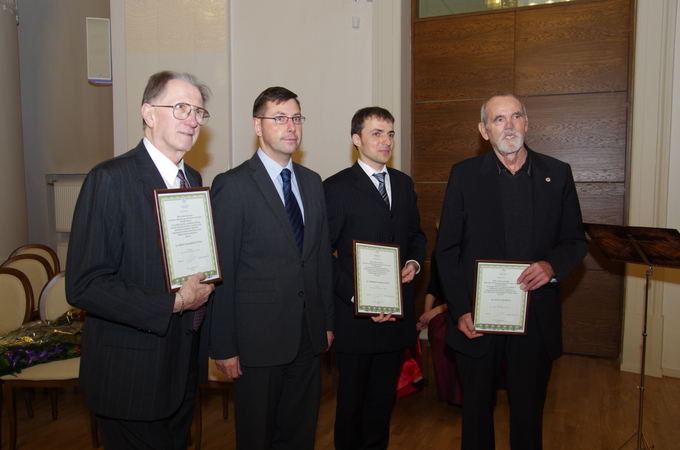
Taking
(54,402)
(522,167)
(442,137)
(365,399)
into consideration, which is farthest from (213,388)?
(442,137)

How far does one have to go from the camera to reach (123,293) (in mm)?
1675

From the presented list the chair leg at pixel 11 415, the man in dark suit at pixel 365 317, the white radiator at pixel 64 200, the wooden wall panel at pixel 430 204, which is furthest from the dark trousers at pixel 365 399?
the white radiator at pixel 64 200

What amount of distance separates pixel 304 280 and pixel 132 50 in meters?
3.95

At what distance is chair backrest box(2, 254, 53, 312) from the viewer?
4559mm

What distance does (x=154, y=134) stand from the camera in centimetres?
186

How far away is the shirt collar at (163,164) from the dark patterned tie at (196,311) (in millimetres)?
35

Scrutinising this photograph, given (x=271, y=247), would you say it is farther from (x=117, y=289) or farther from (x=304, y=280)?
(x=117, y=289)

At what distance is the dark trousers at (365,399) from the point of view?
2725mm

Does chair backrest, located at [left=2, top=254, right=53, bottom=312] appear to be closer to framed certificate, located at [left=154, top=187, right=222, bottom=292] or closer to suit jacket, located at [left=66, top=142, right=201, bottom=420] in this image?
suit jacket, located at [left=66, top=142, right=201, bottom=420]

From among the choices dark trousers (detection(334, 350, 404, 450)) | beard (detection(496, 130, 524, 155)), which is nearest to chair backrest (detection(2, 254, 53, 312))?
dark trousers (detection(334, 350, 404, 450))

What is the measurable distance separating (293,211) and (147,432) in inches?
40.7

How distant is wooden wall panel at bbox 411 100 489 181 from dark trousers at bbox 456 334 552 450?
9.72 feet

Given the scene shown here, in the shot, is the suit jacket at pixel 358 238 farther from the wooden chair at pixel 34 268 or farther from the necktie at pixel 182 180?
the wooden chair at pixel 34 268

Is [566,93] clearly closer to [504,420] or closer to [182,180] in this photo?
[504,420]
